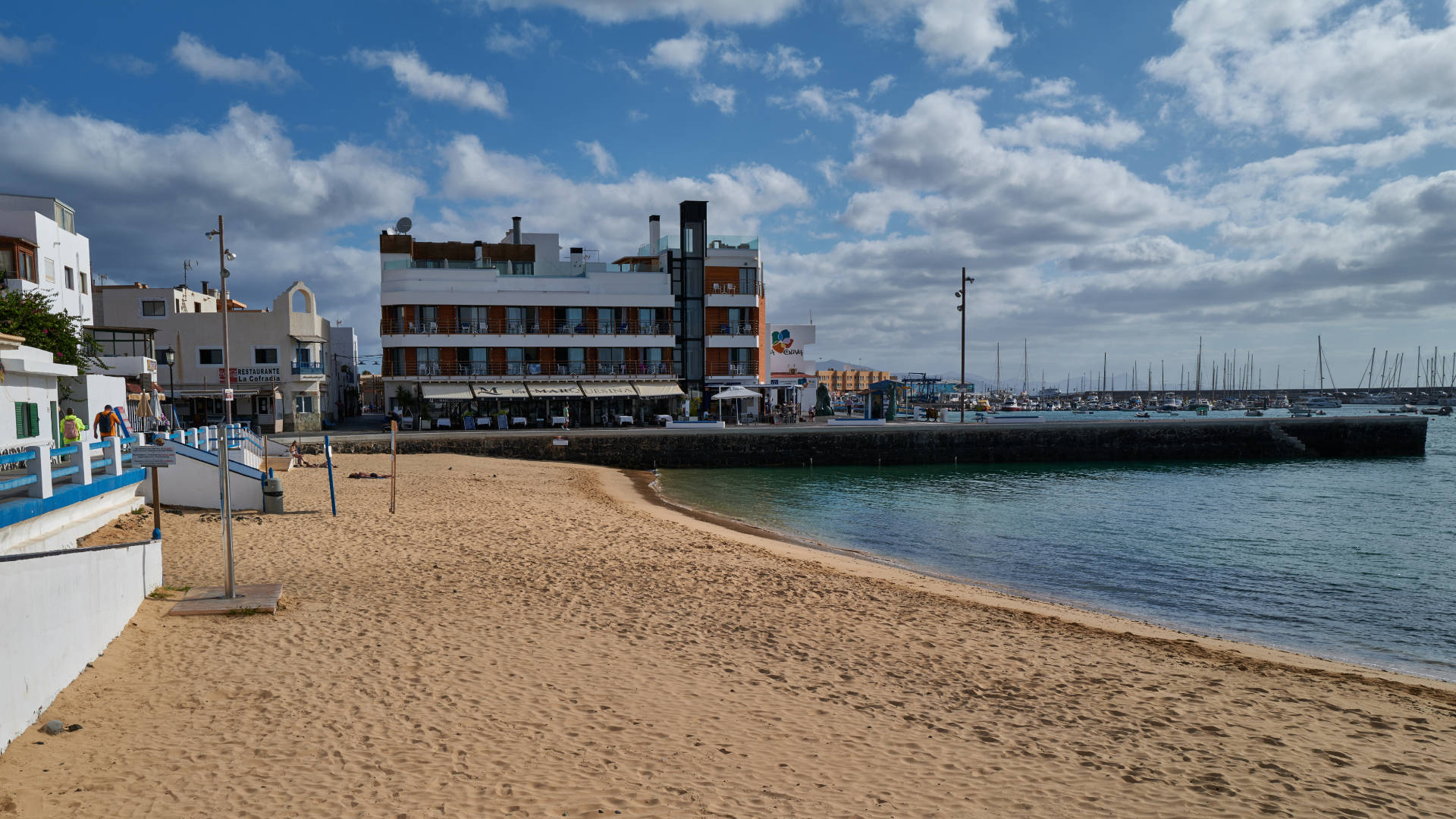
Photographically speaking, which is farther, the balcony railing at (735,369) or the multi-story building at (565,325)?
the balcony railing at (735,369)

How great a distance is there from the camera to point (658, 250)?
56.8m

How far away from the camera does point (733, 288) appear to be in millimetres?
56281

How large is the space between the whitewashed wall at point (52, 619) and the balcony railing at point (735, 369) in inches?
1885

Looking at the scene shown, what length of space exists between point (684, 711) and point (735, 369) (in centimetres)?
4941

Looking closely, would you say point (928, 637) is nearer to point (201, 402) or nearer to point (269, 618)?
point (269, 618)

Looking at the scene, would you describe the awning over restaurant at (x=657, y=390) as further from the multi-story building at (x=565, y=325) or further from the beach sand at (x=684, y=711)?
the beach sand at (x=684, y=711)

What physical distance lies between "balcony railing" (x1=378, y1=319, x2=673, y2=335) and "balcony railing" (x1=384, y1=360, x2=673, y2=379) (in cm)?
196

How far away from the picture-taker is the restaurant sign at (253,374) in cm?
4447

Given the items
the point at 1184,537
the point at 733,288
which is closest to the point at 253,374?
the point at 733,288

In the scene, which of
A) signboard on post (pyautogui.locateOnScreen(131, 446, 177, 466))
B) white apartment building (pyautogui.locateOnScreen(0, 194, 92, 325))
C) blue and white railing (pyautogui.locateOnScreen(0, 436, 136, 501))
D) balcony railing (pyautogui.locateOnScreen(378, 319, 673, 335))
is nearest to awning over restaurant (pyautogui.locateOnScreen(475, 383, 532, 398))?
→ balcony railing (pyautogui.locateOnScreen(378, 319, 673, 335))

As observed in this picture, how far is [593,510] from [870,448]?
27308 mm

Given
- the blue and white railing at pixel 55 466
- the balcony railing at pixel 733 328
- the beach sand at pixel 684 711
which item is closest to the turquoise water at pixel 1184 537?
the beach sand at pixel 684 711

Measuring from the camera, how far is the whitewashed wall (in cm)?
595

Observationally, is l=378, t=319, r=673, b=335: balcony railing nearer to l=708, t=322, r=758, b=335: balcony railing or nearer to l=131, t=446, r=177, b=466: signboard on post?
l=708, t=322, r=758, b=335: balcony railing
